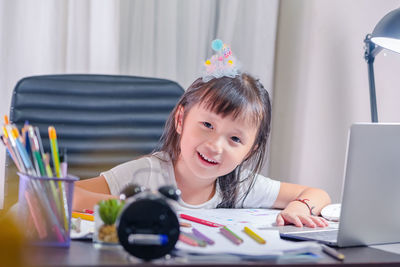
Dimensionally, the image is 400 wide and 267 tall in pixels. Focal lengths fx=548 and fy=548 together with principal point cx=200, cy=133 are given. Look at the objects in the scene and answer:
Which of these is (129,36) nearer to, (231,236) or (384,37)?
(384,37)

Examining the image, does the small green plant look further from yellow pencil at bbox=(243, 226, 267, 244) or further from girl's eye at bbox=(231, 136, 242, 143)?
girl's eye at bbox=(231, 136, 242, 143)

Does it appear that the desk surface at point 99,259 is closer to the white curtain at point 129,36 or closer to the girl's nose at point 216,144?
the girl's nose at point 216,144

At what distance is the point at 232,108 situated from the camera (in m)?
1.36

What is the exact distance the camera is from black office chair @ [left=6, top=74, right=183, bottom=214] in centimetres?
157

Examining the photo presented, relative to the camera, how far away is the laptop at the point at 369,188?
935 mm

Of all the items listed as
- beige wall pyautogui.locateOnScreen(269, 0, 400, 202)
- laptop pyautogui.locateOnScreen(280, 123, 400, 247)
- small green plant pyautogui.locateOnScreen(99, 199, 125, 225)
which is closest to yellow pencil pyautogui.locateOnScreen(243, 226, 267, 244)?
laptop pyautogui.locateOnScreen(280, 123, 400, 247)

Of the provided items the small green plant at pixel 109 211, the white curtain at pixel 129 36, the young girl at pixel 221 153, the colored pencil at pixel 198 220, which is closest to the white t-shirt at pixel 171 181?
the young girl at pixel 221 153

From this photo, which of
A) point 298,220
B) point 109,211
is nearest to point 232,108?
point 298,220

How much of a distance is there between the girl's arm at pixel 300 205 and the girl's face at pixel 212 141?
0.63 feet

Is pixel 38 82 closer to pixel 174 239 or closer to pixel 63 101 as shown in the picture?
pixel 63 101

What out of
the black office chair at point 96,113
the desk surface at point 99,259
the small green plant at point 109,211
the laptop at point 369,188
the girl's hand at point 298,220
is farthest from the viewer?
the black office chair at point 96,113

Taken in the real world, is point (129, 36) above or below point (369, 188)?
above

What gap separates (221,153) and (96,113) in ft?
1.55

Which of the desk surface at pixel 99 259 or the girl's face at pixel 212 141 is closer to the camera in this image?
the desk surface at pixel 99 259
